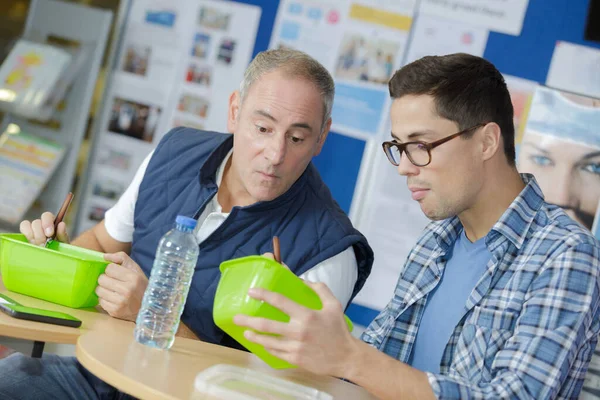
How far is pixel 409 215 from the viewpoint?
10.3 ft

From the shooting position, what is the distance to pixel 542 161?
117 inches

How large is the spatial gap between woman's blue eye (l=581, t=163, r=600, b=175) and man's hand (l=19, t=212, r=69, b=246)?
2003mm

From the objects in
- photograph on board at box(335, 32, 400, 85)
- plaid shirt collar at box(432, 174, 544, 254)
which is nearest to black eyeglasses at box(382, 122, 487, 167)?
plaid shirt collar at box(432, 174, 544, 254)

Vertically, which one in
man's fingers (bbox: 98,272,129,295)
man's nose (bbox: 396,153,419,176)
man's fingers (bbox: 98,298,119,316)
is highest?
man's nose (bbox: 396,153,419,176)

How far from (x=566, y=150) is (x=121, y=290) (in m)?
1.98

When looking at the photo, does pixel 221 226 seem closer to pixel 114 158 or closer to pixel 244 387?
pixel 244 387

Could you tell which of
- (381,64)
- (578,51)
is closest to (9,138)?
(381,64)

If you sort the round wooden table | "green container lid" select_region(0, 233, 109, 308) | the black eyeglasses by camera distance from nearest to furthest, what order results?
the round wooden table, "green container lid" select_region(0, 233, 109, 308), the black eyeglasses

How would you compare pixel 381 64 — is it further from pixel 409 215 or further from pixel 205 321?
pixel 205 321

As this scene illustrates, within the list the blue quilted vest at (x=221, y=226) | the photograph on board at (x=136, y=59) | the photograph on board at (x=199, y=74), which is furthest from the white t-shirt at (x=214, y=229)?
the photograph on board at (x=136, y=59)

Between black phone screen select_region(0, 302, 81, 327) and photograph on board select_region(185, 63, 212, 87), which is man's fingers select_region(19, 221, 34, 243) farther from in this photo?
photograph on board select_region(185, 63, 212, 87)

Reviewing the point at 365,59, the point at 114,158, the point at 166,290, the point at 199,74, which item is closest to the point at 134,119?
the point at 114,158

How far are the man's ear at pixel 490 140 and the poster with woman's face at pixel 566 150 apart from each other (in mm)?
1225

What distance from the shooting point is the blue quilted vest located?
1.92 m
